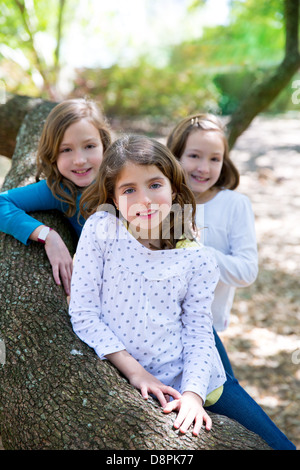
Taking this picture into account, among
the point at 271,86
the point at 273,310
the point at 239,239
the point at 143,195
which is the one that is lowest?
the point at 273,310

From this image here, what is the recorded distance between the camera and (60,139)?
7.79ft

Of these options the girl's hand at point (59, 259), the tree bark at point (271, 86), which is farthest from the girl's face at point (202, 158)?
the tree bark at point (271, 86)

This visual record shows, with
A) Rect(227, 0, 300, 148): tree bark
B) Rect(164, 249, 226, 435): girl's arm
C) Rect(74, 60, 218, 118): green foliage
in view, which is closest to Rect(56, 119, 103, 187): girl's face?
Rect(164, 249, 226, 435): girl's arm

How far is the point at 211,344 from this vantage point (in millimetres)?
1792

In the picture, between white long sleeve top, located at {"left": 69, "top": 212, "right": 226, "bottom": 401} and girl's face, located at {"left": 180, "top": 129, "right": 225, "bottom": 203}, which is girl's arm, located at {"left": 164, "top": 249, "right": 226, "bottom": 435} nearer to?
white long sleeve top, located at {"left": 69, "top": 212, "right": 226, "bottom": 401}

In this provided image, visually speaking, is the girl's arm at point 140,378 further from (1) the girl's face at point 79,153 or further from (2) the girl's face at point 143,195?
(1) the girl's face at point 79,153

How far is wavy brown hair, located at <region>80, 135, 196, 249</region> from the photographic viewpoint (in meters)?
1.79

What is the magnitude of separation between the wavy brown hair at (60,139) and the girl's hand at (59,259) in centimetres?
26

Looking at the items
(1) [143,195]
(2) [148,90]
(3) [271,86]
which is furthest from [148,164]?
(2) [148,90]

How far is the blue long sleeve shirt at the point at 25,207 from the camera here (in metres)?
2.22

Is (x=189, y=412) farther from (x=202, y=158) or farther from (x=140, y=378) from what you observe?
(x=202, y=158)

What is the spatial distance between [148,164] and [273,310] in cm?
352

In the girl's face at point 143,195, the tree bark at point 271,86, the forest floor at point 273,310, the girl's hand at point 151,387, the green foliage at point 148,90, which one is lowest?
the forest floor at point 273,310
